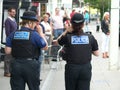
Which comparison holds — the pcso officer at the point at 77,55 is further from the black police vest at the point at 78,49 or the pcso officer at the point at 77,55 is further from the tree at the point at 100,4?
the tree at the point at 100,4

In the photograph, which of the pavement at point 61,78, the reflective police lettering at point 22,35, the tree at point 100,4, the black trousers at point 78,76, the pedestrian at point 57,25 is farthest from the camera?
the tree at point 100,4

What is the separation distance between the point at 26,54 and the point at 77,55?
81 centimetres

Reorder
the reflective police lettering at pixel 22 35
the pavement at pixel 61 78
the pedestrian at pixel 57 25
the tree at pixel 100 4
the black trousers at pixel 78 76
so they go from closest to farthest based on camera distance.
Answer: the black trousers at pixel 78 76, the reflective police lettering at pixel 22 35, the pavement at pixel 61 78, the pedestrian at pixel 57 25, the tree at pixel 100 4

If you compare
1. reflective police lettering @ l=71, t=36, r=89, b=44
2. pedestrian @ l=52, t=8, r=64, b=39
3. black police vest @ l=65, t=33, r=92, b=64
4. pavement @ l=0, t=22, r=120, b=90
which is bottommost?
pavement @ l=0, t=22, r=120, b=90

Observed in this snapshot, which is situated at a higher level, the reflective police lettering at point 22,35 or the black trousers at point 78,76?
the reflective police lettering at point 22,35

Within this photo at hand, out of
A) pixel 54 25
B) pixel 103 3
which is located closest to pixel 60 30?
pixel 54 25

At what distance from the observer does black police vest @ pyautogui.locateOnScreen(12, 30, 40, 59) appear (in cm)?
774

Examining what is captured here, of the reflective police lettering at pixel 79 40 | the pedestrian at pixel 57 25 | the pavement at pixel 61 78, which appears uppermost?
the reflective police lettering at pixel 79 40

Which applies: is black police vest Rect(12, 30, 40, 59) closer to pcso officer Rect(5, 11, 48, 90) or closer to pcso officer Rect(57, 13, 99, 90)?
pcso officer Rect(5, 11, 48, 90)

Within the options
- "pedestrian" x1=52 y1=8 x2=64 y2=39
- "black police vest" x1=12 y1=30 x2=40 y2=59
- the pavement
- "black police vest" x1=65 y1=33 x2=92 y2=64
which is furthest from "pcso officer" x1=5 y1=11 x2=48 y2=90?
"pedestrian" x1=52 y1=8 x2=64 y2=39

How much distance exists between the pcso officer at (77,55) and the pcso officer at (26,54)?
1.49 feet

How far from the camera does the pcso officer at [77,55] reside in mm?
7648

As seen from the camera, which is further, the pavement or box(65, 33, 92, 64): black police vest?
the pavement

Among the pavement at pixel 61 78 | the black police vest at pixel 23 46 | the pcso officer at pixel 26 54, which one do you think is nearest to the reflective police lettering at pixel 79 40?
the pcso officer at pixel 26 54
